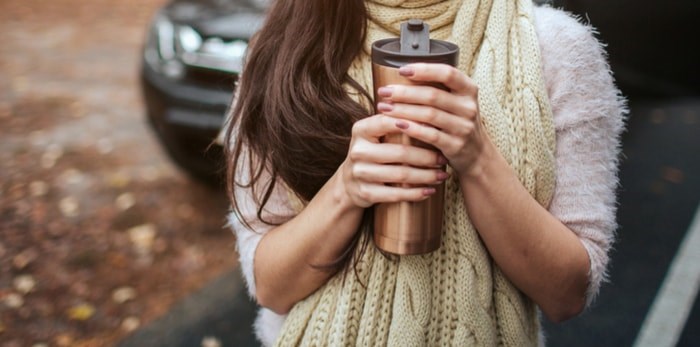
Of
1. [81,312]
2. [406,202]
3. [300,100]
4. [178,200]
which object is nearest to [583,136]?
[406,202]

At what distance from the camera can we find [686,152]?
223 inches

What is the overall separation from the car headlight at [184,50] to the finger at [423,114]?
9.67 ft

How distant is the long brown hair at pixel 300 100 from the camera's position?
1454mm

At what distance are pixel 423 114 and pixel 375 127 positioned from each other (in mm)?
92

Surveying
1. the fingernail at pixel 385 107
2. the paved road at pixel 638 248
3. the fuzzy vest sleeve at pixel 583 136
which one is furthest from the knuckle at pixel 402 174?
the paved road at pixel 638 248

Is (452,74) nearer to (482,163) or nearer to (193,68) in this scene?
(482,163)

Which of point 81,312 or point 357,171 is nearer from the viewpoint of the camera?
point 357,171

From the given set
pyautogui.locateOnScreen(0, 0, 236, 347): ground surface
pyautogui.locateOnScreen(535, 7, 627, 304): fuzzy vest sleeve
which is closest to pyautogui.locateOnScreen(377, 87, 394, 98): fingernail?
pyautogui.locateOnScreen(535, 7, 627, 304): fuzzy vest sleeve

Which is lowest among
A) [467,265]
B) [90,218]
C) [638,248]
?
[638,248]

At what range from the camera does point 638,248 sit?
4.29 metres

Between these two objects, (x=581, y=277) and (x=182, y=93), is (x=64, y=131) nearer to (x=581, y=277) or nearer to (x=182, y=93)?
(x=182, y=93)

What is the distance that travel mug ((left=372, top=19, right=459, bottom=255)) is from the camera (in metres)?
1.05

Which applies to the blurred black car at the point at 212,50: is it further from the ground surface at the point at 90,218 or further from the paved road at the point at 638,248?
the paved road at the point at 638,248

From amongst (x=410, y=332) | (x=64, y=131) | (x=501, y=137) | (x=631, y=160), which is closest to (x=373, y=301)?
(x=410, y=332)
